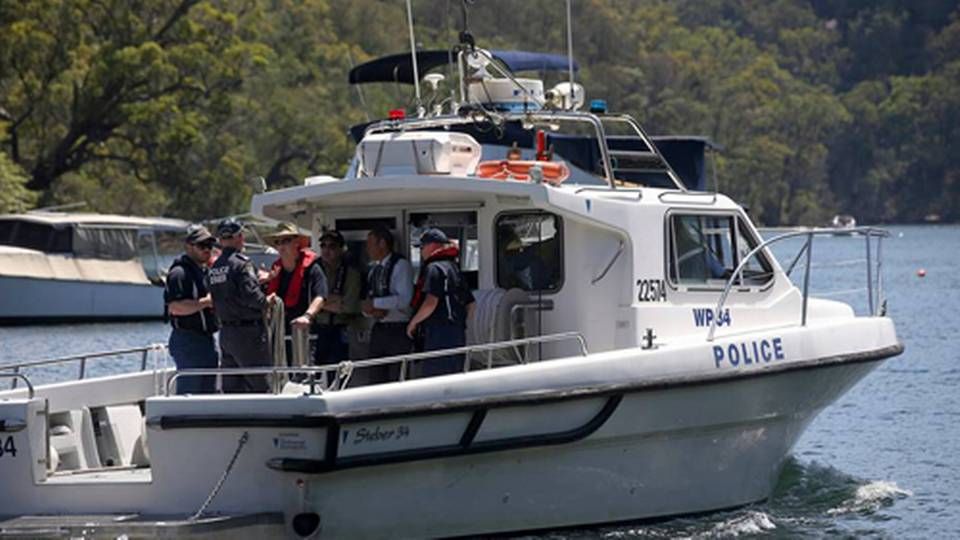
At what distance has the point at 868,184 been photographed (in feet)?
389

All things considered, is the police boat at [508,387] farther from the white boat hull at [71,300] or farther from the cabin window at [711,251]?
the white boat hull at [71,300]

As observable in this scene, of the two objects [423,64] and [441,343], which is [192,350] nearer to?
[441,343]

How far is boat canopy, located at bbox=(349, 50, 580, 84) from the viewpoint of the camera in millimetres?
17797

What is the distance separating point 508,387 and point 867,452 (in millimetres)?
8058

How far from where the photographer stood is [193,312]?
12750mm

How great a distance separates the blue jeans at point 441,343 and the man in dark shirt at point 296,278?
0.76 m

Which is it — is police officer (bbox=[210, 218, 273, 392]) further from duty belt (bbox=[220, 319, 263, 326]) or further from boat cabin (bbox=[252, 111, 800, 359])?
boat cabin (bbox=[252, 111, 800, 359])

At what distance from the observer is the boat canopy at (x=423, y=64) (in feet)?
58.4

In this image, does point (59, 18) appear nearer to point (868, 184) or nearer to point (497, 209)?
point (497, 209)

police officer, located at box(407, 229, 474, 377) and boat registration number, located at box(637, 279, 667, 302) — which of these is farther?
boat registration number, located at box(637, 279, 667, 302)

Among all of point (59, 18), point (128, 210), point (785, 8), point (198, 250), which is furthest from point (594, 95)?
point (198, 250)

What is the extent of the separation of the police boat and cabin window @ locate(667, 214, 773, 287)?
0.02 metres

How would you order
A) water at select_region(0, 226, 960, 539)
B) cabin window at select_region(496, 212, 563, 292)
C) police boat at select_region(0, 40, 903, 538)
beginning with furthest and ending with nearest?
water at select_region(0, 226, 960, 539) < cabin window at select_region(496, 212, 563, 292) < police boat at select_region(0, 40, 903, 538)

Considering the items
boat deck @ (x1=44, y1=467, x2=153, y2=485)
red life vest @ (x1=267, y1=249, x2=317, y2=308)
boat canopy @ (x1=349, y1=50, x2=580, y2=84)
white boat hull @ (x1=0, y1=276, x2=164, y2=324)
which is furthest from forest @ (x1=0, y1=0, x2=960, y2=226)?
white boat hull @ (x1=0, y1=276, x2=164, y2=324)
